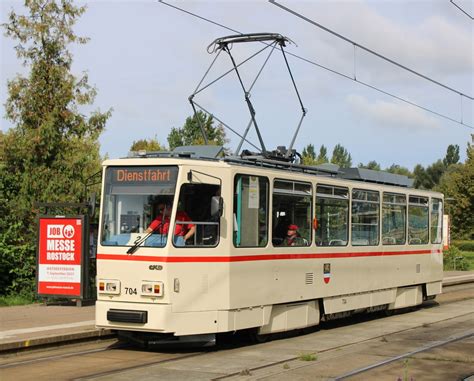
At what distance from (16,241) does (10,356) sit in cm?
666

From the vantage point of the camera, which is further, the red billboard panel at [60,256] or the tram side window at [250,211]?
the red billboard panel at [60,256]

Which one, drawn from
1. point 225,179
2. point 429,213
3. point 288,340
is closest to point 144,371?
point 225,179

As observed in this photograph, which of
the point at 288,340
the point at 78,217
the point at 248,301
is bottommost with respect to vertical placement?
the point at 288,340

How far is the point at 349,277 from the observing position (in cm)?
1512

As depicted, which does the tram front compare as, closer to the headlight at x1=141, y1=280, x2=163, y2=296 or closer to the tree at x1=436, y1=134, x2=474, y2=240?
the headlight at x1=141, y1=280, x2=163, y2=296

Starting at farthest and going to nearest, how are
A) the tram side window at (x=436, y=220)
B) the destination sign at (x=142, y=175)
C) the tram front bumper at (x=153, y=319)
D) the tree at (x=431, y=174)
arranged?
the tree at (x=431, y=174)
the tram side window at (x=436, y=220)
the destination sign at (x=142, y=175)
the tram front bumper at (x=153, y=319)

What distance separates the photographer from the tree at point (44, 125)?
58.7 ft

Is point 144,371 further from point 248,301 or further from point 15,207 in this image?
point 15,207

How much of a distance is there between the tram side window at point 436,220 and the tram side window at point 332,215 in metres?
5.15

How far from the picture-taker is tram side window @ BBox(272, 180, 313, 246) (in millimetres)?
12758

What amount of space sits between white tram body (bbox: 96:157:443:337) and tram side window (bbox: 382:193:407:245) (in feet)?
6.67

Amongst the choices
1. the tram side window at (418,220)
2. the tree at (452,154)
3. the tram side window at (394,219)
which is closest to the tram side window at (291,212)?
the tram side window at (394,219)

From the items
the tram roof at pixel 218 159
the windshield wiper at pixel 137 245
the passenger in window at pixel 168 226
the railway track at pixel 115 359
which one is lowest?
the railway track at pixel 115 359

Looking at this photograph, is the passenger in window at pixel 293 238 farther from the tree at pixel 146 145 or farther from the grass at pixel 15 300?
the tree at pixel 146 145
